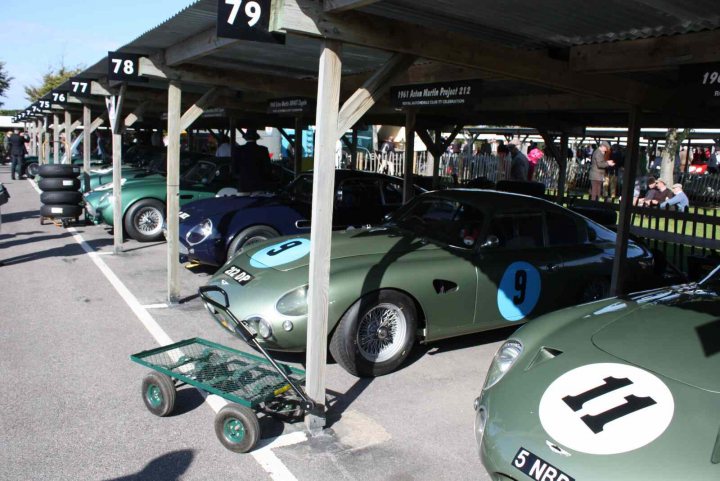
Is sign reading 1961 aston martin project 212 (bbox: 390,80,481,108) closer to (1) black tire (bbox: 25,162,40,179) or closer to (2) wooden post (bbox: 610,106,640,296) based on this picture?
(2) wooden post (bbox: 610,106,640,296)

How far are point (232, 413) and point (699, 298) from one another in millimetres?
2831

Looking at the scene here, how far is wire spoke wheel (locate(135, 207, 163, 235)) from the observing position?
35.9 ft

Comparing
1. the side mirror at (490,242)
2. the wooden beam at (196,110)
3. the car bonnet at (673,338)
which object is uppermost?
the wooden beam at (196,110)

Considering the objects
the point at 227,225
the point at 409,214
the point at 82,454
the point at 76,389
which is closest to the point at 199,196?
the point at 227,225

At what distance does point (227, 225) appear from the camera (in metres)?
8.07

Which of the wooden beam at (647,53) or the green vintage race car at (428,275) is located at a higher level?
the wooden beam at (647,53)

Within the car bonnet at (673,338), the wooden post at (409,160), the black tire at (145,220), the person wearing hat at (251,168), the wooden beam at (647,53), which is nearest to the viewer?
the car bonnet at (673,338)

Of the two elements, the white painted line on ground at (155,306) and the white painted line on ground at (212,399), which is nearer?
the white painted line on ground at (212,399)

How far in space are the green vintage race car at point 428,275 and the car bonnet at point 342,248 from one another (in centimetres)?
1

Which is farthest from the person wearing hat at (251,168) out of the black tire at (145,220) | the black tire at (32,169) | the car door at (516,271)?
the car door at (516,271)

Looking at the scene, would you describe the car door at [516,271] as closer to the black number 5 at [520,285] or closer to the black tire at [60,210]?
the black number 5 at [520,285]

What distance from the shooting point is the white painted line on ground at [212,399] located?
3.54 meters

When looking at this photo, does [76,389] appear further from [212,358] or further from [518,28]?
[518,28]

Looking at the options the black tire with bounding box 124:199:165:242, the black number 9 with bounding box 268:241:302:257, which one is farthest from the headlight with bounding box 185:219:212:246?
the black tire with bounding box 124:199:165:242
